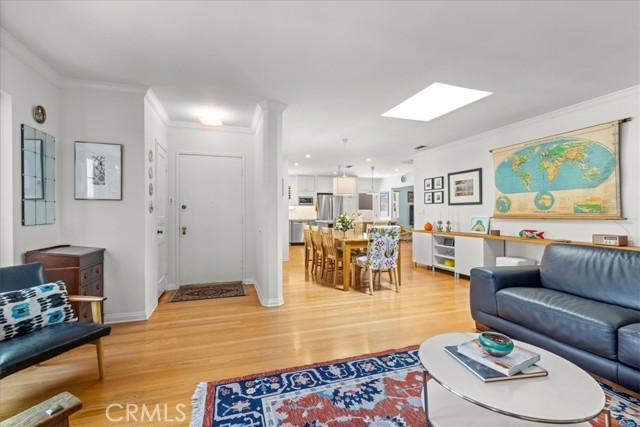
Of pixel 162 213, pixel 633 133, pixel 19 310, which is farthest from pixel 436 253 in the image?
pixel 19 310

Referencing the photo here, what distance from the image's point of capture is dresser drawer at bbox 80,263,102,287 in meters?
2.59

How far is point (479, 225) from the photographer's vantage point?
5.04 meters

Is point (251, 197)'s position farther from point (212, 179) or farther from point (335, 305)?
point (335, 305)

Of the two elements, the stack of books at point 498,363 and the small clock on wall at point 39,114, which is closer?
the stack of books at point 498,363

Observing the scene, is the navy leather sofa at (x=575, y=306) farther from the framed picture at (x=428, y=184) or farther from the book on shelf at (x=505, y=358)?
the framed picture at (x=428, y=184)

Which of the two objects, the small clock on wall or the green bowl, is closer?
the green bowl

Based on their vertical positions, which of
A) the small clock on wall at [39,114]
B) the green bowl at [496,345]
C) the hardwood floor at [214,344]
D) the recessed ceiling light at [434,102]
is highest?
the recessed ceiling light at [434,102]

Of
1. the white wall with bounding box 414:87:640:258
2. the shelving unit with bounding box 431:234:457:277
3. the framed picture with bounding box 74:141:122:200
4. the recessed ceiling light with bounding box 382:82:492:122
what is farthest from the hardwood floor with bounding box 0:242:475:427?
→ the recessed ceiling light with bounding box 382:82:492:122

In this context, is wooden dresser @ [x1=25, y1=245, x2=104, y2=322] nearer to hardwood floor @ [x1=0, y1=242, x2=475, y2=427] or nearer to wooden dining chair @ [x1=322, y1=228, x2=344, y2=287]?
hardwood floor @ [x1=0, y1=242, x2=475, y2=427]

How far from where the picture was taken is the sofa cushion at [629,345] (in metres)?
1.72

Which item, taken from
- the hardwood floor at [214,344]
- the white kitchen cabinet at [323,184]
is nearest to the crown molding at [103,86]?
the hardwood floor at [214,344]

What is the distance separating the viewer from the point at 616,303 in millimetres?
2266

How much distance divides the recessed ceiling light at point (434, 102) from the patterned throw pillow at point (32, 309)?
153 inches

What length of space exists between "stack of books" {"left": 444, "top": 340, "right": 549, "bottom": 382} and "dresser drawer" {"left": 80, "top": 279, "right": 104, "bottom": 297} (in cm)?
307
